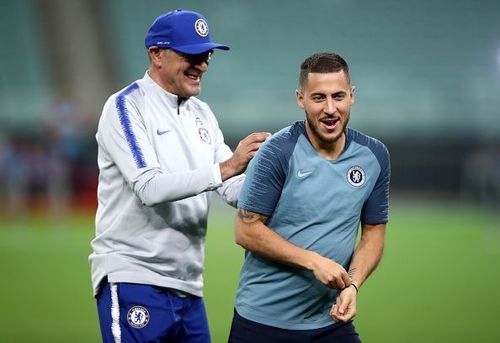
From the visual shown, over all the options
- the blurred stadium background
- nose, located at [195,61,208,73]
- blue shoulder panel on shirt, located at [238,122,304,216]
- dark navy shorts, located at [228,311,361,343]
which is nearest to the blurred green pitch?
the blurred stadium background

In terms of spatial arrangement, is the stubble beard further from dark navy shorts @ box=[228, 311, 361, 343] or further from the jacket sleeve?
dark navy shorts @ box=[228, 311, 361, 343]

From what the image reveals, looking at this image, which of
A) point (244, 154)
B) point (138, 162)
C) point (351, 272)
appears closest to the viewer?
point (351, 272)

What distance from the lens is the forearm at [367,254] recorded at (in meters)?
3.66

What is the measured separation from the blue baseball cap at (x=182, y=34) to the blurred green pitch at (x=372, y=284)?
391cm

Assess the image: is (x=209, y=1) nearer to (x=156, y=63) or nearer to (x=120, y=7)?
(x=120, y=7)

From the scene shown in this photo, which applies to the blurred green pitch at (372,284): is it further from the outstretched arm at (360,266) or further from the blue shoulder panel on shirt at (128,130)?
the outstretched arm at (360,266)

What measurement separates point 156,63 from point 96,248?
871mm

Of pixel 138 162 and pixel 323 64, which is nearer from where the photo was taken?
pixel 323 64

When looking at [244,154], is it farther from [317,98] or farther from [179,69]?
[179,69]

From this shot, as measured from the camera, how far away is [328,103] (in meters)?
3.56

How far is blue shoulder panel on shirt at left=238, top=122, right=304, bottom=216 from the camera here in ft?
11.7

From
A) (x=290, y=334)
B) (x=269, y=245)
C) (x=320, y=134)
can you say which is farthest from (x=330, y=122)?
(x=290, y=334)

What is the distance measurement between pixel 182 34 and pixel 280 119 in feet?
58.1

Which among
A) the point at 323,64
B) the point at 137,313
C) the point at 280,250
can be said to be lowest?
the point at 137,313
